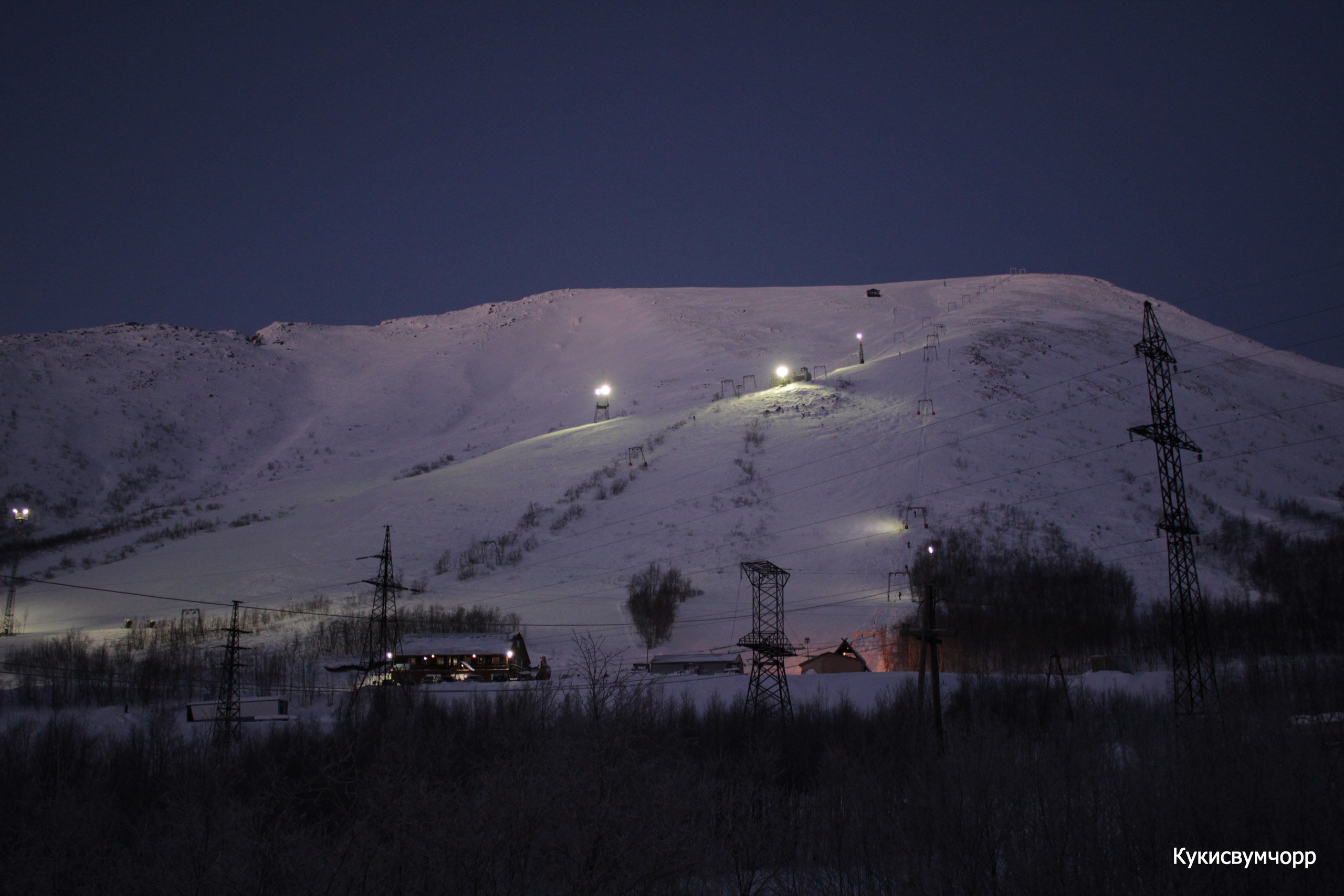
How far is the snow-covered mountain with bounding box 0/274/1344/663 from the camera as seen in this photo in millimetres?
59531

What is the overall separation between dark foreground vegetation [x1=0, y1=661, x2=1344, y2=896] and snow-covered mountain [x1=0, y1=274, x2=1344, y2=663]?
711 inches

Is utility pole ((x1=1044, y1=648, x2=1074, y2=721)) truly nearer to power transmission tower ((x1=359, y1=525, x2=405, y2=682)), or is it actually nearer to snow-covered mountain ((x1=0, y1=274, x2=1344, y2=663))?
snow-covered mountain ((x1=0, y1=274, x2=1344, y2=663))

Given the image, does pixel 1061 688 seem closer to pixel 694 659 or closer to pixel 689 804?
pixel 694 659

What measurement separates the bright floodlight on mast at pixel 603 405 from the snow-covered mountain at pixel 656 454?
5.78 ft

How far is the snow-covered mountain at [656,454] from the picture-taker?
59.5 meters

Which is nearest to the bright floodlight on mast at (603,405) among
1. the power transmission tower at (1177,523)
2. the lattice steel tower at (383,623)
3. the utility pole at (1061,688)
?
the lattice steel tower at (383,623)

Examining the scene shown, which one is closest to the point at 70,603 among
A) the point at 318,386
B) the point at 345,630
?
the point at 345,630

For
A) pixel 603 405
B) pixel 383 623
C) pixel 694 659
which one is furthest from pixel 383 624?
pixel 603 405

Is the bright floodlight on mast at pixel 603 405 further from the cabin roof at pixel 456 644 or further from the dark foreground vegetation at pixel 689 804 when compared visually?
the dark foreground vegetation at pixel 689 804

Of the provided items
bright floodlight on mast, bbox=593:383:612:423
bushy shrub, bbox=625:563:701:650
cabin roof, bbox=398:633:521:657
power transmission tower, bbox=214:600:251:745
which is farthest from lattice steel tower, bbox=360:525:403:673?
bright floodlight on mast, bbox=593:383:612:423

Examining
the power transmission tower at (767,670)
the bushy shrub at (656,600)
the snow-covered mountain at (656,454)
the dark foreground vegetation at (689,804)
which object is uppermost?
the snow-covered mountain at (656,454)

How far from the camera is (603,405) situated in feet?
336

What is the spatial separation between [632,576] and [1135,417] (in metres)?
50.7

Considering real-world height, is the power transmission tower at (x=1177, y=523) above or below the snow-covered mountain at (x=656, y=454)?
below
